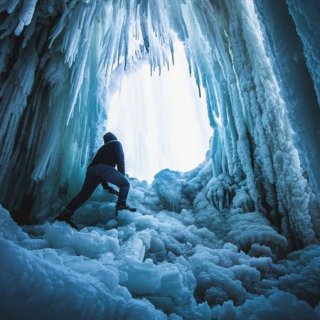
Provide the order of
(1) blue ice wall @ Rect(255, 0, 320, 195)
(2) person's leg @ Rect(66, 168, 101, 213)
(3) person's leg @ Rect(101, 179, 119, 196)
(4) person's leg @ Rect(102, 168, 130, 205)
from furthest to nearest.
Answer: (3) person's leg @ Rect(101, 179, 119, 196) < (4) person's leg @ Rect(102, 168, 130, 205) < (2) person's leg @ Rect(66, 168, 101, 213) < (1) blue ice wall @ Rect(255, 0, 320, 195)

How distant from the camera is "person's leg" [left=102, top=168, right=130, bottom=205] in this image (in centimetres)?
357

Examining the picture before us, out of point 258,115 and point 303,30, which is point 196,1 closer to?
point 258,115

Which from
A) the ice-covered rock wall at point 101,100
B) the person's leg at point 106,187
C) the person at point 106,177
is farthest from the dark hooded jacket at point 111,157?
the ice-covered rock wall at point 101,100

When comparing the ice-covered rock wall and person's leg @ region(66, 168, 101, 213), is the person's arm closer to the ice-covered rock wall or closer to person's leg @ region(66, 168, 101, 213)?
person's leg @ region(66, 168, 101, 213)

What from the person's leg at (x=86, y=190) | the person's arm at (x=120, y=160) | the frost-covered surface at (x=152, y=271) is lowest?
the frost-covered surface at (x=152, y=271)

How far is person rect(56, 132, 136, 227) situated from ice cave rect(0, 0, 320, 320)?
131 mm

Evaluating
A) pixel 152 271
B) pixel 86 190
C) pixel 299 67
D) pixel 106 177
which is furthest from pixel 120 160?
pixel 299 67

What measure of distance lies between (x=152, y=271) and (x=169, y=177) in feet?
14.4

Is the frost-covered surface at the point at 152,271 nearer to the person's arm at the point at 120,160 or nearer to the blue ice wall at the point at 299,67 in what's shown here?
the person's arm at the point at 120,160

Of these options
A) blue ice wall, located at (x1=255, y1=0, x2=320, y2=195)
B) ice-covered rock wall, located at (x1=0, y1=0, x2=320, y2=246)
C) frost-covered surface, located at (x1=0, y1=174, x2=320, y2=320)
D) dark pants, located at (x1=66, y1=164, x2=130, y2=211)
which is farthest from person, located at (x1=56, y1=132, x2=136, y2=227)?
blue ice wall, located at (x1=255, y1=0, x2=320, y2=195)

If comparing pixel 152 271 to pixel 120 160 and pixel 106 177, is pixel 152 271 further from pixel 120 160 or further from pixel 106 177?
pixel 120 160

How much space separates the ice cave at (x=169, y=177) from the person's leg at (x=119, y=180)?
2.5 inches

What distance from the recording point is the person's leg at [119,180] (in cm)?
357

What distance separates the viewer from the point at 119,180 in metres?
3.64
